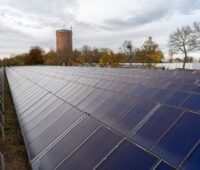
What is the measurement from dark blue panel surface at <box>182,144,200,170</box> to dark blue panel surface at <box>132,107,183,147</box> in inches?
35.3

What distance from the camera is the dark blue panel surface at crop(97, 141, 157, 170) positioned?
4153 millimetres

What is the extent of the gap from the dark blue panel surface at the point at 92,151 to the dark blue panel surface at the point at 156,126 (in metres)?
0.49

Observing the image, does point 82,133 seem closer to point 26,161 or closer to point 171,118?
point 171,118

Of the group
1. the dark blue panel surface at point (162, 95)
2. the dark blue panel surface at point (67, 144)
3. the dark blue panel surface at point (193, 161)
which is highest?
the dark blue panel surface at point (193, 161)

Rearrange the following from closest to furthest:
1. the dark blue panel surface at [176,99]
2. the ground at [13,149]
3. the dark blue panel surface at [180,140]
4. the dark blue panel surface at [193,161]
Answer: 1. the dark blue panel surface at [193,161]
2. the dark blue panel surface at [180,140]
3. the dark blue panel surface at [176,99]
4. the ground at [13,149]

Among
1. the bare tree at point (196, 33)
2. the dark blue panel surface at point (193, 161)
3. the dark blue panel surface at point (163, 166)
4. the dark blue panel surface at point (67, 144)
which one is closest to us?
the dark blue panel surface at point (193, 161)

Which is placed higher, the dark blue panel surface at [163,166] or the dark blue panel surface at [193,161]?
the dark blue panel surface at [193,161]

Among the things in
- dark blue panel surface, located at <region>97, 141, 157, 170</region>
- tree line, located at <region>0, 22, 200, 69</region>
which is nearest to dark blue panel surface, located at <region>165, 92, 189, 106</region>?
dark blue panel surface, located at <region>97, 141, 157, 170</region>

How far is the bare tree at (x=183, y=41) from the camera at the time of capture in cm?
6131

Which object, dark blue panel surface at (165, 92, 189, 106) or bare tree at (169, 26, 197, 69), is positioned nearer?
dark blue panel surface at (165, 92, 189, 106)

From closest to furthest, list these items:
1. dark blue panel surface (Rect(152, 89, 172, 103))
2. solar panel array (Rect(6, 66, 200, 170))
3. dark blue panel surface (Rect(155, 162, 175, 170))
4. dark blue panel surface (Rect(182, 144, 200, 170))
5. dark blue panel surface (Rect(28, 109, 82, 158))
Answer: dark blue panel surface (Rect(182, 144, 200, 170)), dark blue panel surface (Rect(155, 162, 175, 170)), solar panel array (Rect(6, 66, 200, 170)), dark blue panel surface (Rect(28, 109, 82, 158)), dark blue panel surface (Rect(152, 89, 172, 103))

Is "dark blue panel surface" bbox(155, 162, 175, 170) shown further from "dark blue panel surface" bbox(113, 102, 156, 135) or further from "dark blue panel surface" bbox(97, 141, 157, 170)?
"dark blue panel surface" bbox(113, 102, 156, 135)

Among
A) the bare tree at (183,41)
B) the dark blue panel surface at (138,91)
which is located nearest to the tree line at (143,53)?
the bare tree at (183,41)

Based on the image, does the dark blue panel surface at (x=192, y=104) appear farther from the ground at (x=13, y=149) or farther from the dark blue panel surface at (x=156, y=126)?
the ground at (x=13, y=149)
